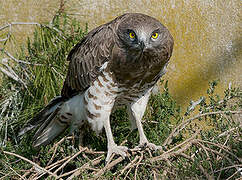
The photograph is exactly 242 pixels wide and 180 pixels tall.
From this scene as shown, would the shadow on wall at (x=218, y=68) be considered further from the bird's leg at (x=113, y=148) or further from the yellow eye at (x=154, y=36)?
the yellow eye at (x=154, y=36)

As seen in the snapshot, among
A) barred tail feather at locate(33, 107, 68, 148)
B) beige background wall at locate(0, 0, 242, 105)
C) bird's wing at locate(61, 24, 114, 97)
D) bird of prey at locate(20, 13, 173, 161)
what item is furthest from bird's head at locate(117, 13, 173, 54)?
beige background wall at locate(0, 0, 242, 105)

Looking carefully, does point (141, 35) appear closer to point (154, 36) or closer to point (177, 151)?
point (154, 36)

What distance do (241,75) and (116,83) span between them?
2206 mm

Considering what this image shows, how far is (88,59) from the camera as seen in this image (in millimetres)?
3434

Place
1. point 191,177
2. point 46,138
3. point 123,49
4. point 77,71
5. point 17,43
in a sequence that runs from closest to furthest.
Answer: point 191,177 < point 123,49 < point 77,71 < point 46,138 < point 17,43

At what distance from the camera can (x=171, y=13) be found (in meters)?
4.83

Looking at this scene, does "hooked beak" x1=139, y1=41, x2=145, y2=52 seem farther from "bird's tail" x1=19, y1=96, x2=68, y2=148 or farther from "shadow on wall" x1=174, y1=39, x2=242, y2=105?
"shadow on wall" x1=174, y1=39, x2=242, y2=105

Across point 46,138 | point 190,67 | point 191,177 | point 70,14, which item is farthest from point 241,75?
point 191,177

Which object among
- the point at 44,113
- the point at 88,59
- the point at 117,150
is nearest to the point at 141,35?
the point at 88,59

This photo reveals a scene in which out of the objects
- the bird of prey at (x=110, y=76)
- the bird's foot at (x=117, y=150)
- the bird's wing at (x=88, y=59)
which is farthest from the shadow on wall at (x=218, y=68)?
the bird's foot at (x=117, y=150)

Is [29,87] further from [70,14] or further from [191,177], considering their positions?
[191,177]

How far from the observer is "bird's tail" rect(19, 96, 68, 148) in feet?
12.5

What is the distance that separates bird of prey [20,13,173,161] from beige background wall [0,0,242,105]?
1131 millimetres

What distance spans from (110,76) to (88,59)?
0.30m
